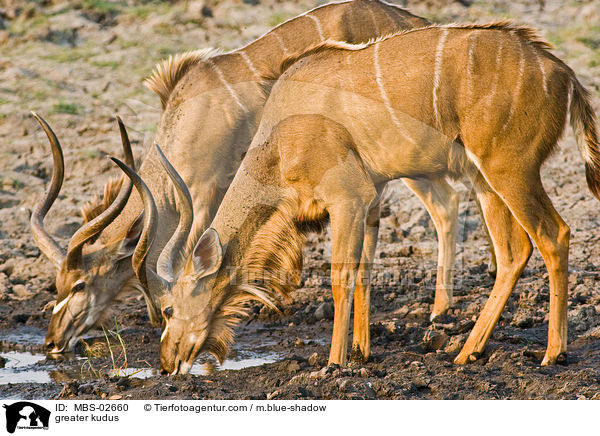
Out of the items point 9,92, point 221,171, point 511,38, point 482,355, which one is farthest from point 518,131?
point 9,92

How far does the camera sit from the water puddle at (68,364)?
488cm

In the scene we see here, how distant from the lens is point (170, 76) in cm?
593

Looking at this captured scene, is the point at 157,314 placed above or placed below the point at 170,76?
below

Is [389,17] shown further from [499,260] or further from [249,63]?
[499,260]

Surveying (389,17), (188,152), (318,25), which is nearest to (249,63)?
(318,25)

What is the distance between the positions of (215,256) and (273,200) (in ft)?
1.47

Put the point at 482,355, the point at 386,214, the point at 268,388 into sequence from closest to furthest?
the point at 268,388, the point at 482,355, the point at 386,214

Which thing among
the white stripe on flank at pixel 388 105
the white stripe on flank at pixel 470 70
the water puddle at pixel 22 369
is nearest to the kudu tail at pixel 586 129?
the white stripe on flank at pixel 470 70

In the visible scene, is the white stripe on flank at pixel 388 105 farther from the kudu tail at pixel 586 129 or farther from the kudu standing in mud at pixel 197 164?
the kudu tail at pixel 586 129

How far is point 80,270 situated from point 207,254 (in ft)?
3.88

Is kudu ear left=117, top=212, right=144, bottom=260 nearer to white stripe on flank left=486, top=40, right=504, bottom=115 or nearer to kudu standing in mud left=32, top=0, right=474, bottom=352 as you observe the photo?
kudu standing in mud left=32, top=0, right=474, bottom=352

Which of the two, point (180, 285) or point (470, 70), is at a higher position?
point (470, 70)
